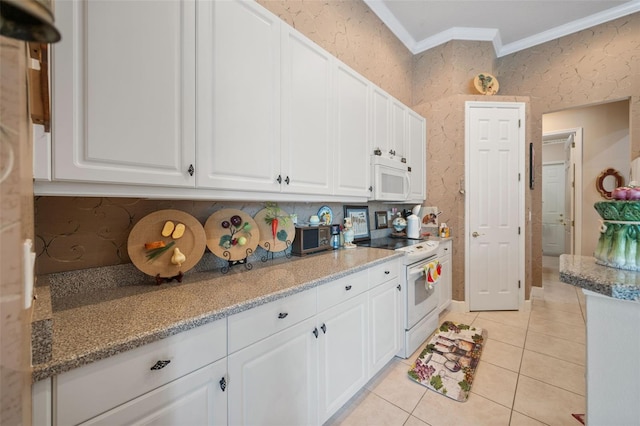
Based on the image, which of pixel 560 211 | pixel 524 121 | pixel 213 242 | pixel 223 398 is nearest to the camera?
pixel 223 398

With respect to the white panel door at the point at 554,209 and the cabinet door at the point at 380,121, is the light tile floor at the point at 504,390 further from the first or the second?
the white panel door at the point at 554,209

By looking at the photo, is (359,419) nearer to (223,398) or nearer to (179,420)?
(223,398)

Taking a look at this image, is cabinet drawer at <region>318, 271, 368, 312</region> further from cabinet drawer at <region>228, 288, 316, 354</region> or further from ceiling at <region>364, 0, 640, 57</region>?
ceiling at <region>364, 0, 640, 57</region>

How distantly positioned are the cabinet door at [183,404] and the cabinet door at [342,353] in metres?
0.55

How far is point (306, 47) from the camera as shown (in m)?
1.68

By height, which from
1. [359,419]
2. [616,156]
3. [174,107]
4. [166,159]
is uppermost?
[616,156]

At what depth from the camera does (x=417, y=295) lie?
7.17 ft

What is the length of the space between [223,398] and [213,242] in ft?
2.46

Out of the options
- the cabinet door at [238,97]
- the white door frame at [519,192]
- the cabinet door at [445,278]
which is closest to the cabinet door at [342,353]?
the cabinet door at [238,97]

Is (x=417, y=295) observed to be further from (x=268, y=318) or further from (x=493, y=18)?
(x=493, y=18)

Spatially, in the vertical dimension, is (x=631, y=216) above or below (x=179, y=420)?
above

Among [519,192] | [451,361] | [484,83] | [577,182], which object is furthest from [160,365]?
[577,182]

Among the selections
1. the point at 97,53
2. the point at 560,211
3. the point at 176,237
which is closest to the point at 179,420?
the point at 176,237

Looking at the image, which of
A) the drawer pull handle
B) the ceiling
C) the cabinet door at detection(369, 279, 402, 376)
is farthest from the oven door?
the ceiling
